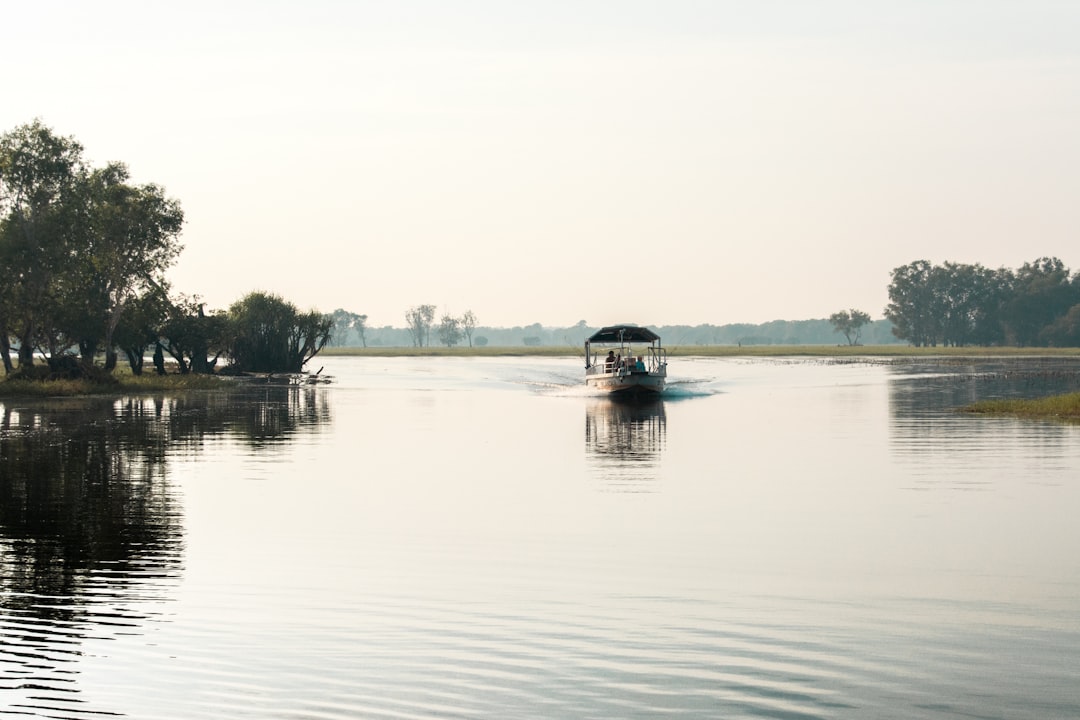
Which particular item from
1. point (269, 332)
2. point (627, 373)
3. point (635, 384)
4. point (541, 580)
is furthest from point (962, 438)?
point (269, 332)

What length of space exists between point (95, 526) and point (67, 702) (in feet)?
43.1

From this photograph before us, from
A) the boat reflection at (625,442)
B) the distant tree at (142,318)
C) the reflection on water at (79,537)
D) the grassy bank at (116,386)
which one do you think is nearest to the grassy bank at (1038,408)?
the boat reflection at (625,442)

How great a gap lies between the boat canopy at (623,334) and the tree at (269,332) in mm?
44509

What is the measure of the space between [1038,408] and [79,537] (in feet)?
156

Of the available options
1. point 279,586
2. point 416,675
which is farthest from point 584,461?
point 416,675

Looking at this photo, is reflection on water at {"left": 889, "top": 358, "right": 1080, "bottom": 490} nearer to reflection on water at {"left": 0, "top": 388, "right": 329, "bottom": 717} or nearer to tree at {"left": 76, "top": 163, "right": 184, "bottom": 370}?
reflection on water at {"left": 0, "top": 388, "right": 329, "bottom": 717}

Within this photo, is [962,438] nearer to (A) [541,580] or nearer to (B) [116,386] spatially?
(A) [541,580]

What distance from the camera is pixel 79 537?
77.5 ft

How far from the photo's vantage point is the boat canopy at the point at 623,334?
84312 mm

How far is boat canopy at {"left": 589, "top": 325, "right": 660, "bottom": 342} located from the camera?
84312mm

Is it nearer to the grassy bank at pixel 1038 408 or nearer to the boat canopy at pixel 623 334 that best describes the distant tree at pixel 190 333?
the boat canopy at pixel 623 334

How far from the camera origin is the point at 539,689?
12.9 m

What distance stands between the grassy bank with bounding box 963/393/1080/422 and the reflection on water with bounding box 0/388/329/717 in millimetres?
31480

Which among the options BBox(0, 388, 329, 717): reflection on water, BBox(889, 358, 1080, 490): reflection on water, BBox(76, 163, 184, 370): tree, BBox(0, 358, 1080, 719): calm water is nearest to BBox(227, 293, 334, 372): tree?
BBox(76, 163, 184, 370): tree
